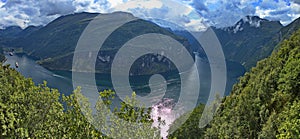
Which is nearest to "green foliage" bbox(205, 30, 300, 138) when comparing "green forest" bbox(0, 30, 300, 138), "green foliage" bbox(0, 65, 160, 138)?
"green forest" bbox(0, 30, 300, 138)

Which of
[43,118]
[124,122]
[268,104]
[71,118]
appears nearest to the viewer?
[124,122]

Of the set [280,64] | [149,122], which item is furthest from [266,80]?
[149,122]

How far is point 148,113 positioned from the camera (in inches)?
523

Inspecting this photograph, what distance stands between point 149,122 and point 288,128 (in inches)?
564

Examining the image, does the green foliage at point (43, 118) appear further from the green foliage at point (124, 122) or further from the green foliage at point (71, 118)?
the green foliage at point (124, 122)

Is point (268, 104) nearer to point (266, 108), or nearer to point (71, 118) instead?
point (266, 108)

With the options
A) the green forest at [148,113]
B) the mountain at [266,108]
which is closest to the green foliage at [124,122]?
the green forest at [148,113]

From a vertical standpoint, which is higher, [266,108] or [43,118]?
[266,108]

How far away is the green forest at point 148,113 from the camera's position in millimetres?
13102

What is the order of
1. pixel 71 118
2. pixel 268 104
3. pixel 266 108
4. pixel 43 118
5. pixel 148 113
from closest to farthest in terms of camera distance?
pixel 148 113 < pixel 71 118 < pixel 43 118 < pixel 266 108 < pixel 268 104

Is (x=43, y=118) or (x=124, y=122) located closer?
(x=124, y=122)

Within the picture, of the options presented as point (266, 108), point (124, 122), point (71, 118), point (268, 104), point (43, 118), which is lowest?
point (124, 122)

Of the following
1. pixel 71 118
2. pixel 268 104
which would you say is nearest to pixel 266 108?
pixel 268 104

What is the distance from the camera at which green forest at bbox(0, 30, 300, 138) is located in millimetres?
13102
